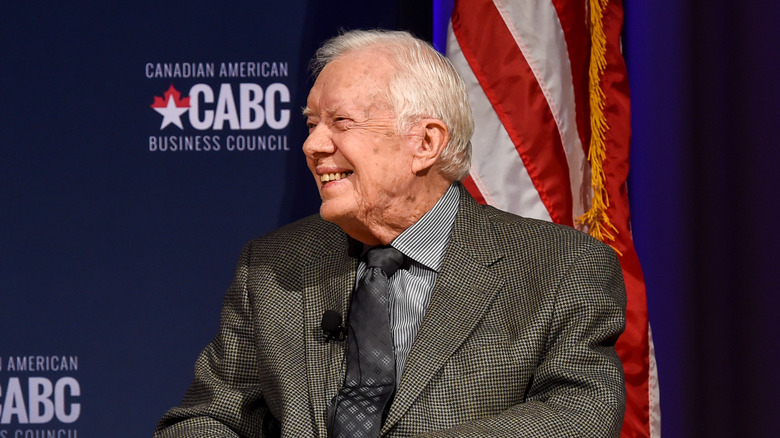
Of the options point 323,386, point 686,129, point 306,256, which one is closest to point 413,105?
point 306,256

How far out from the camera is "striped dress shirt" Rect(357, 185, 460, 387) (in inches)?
71.7

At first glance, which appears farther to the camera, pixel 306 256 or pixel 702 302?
pixel 702 302

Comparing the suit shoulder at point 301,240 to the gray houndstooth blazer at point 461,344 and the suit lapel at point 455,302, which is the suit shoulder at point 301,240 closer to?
the gray houndstooth blazer at point 461,344

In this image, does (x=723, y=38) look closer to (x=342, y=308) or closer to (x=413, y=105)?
(x=413, y=105)

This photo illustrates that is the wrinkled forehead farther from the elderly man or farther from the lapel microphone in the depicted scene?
the lapel microphone

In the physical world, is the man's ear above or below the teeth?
above

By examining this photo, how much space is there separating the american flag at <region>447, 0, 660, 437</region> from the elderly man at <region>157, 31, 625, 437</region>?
24.8 inches

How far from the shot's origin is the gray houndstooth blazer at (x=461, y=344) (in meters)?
1.69

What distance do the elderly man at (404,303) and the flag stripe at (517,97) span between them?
64 cm

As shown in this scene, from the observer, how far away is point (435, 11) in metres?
2.83

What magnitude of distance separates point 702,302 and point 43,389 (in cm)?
216

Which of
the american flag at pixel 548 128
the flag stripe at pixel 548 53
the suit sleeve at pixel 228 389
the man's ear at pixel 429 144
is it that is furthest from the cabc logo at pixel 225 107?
the man's ear at pixel 429 144

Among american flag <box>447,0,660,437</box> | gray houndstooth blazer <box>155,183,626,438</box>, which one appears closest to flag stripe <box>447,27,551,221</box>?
american flag <box>447,0,660,437</box>

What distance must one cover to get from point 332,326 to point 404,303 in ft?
0.53
